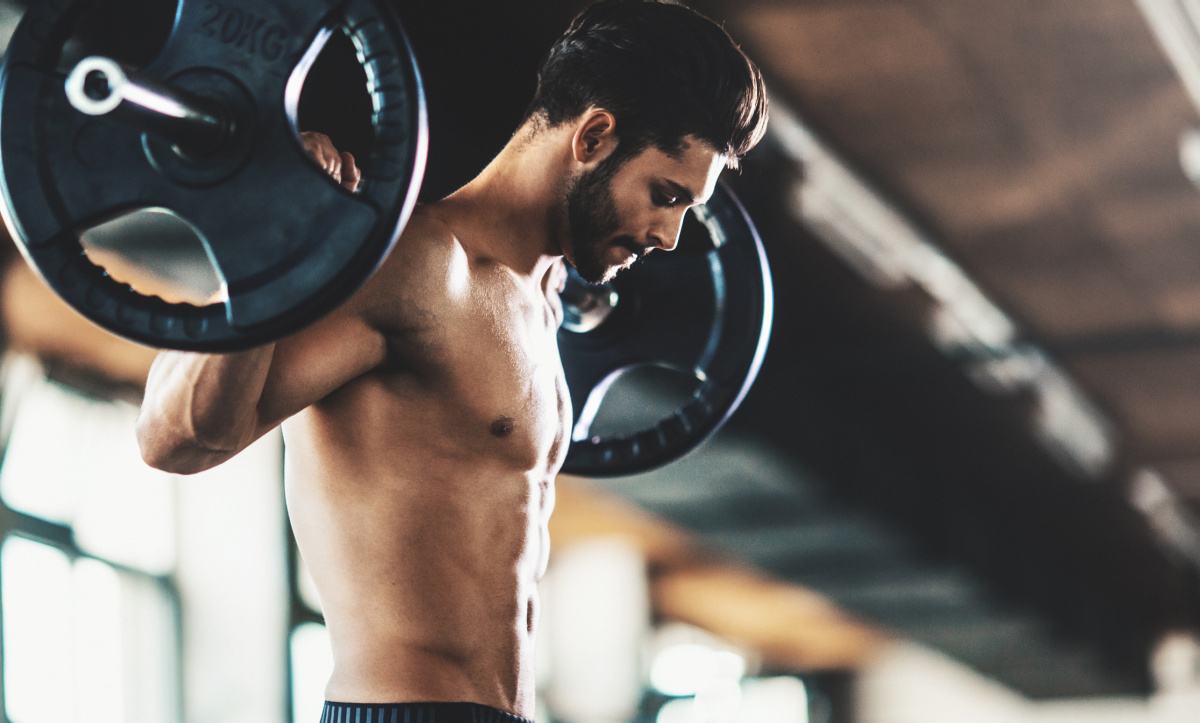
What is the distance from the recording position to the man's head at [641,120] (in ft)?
5.95

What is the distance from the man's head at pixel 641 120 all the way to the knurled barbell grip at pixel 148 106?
0.53 metres

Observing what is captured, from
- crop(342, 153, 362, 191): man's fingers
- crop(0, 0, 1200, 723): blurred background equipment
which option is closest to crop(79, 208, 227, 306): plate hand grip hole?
crop(0, 0, 1200, 723): blurred background equipment

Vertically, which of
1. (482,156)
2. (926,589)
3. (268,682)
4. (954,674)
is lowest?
(482,156)

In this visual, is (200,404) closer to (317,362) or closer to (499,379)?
(317,362)

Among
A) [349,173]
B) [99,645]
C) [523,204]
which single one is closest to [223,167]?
[349,173]

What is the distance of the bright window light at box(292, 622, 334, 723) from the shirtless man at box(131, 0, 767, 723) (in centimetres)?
581

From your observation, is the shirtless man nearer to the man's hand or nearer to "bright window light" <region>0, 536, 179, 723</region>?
the man's hand

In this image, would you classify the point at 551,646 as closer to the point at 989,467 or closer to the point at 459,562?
the point at 989,467

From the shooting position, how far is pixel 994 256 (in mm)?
6398

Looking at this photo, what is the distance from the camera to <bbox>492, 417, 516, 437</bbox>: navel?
1.73m

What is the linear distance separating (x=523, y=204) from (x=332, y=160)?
43 centimetres

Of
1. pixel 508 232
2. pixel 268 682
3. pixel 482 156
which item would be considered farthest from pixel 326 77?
pixel 268 682

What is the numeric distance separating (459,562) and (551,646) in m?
8.96

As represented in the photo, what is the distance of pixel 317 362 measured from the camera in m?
1.55
